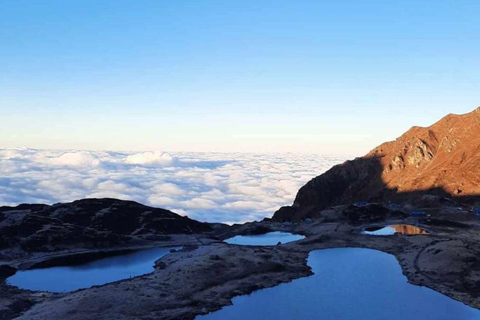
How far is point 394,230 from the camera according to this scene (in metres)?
135

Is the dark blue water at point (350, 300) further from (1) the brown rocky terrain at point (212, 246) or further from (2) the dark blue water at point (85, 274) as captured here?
(2) the dark blue water at point (85, 274)

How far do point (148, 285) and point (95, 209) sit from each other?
3409 inches

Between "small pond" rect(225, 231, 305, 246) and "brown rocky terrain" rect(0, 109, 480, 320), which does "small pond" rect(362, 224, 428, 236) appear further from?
"small pond" rect(225, 231, 305, 246)

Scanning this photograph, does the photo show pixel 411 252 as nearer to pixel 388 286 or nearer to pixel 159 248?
pixel 388 286

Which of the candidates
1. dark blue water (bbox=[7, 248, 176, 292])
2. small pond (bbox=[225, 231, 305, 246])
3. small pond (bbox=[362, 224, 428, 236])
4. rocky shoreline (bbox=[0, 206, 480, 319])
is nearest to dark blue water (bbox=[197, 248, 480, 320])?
rocky shoreline (bbox=[0, 206, 480, 319])

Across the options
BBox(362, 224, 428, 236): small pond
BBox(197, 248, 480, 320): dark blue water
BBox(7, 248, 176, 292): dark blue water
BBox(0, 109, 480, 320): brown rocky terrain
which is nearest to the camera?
BBox(197, 248, 480, 320): dark blue water

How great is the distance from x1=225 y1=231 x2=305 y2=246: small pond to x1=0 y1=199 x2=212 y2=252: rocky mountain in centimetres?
2304

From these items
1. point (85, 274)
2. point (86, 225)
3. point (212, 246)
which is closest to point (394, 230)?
point (212, 246)

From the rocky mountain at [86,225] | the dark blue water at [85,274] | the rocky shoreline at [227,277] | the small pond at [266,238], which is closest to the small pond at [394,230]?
the rocky shoreline at [227,277]

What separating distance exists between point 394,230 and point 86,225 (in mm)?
105996

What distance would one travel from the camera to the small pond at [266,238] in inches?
5389

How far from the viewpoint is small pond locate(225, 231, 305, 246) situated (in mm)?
136875

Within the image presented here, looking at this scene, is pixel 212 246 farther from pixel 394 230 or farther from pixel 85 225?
pixel 394 230

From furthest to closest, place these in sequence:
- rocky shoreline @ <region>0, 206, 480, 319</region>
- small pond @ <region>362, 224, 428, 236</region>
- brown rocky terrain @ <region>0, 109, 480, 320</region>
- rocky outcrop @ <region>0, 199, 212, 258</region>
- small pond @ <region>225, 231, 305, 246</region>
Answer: small pond @ <region>225, 231, 305, 246</region> < small pond @ <region>362, 224, 428, 236</region> < rocky outcrop @ <region>0, 199, 212, 258</region> < brown rocky terrain @ <region>0, 109, 480, 320</region> < rocky shoreline @ <region>0, 206, 480, 319</region>
